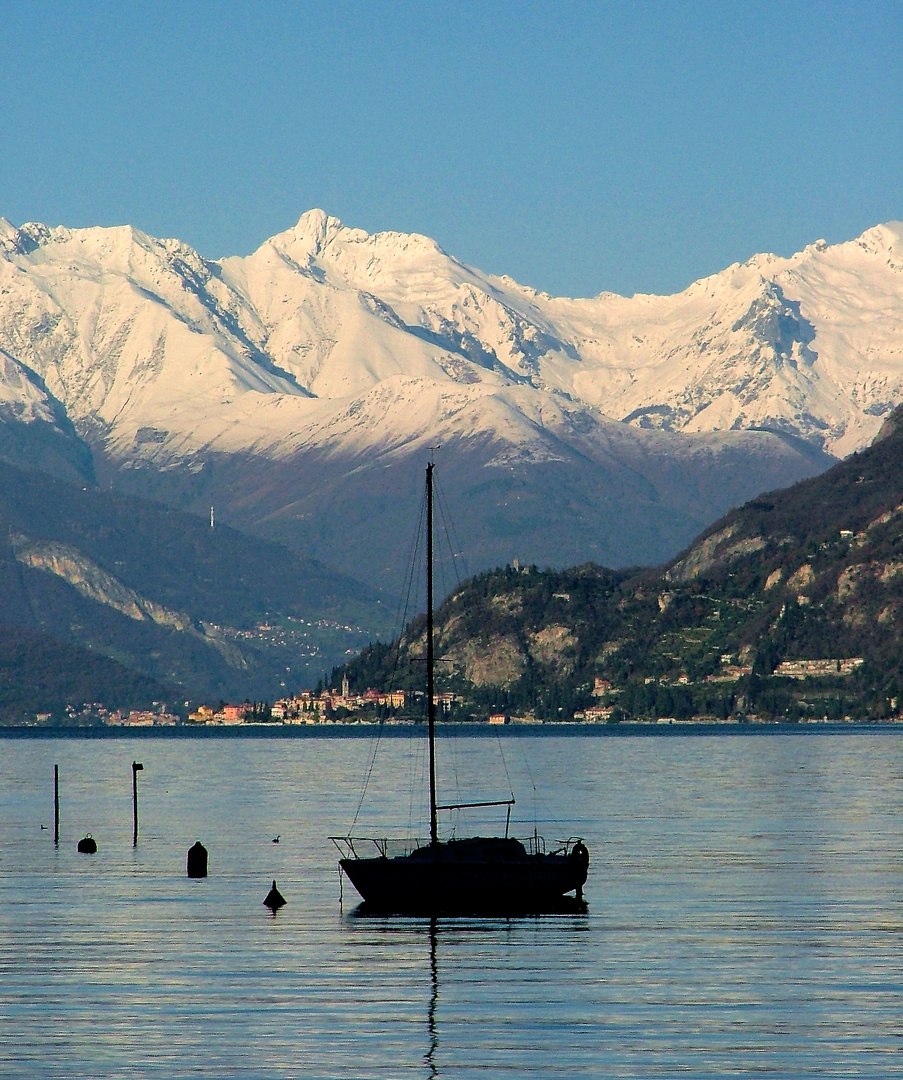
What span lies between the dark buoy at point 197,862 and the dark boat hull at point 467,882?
20.3 meters

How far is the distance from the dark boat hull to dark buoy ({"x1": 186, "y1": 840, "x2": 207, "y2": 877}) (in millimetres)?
20313

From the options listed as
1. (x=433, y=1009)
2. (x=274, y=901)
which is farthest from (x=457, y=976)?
(x=274, y=901)

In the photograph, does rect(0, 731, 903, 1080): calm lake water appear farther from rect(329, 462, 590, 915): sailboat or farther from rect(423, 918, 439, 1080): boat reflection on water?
rect(329, 462, 590, 915): sailboat

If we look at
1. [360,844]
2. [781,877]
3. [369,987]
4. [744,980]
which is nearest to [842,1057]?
[744,980]

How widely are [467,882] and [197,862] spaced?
84.7ft

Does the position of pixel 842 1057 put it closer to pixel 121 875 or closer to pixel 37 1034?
pixel 37 1034

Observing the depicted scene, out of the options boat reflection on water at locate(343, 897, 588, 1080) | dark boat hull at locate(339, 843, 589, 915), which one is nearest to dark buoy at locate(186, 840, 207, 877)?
boat reflection on water at locate(343, 897, 588, 1080)

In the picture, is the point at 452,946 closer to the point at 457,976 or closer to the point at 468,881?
the point at 457,976

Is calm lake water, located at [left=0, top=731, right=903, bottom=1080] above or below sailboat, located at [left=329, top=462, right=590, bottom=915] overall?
below

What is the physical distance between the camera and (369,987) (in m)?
87.2

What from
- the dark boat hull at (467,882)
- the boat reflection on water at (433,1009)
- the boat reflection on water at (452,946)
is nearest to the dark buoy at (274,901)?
the boat reflection on water at (452,946)

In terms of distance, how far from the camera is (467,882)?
117m

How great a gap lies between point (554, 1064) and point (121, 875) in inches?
2892

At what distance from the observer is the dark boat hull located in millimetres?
117194
